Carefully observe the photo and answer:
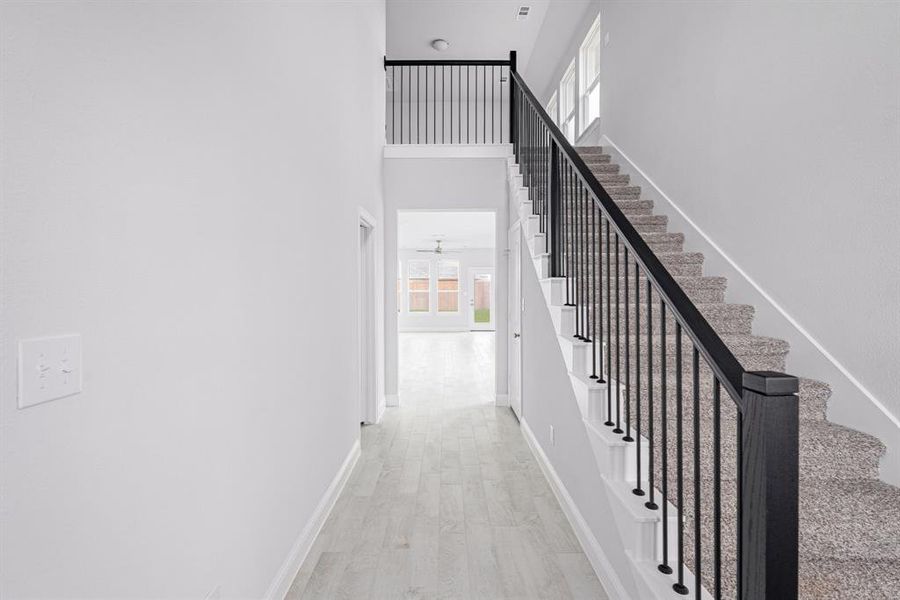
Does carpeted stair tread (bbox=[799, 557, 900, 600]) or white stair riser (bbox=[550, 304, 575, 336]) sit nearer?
carpeted stair tread (bbox=[799, 557, 900, 600])

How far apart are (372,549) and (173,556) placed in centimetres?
Result: 131

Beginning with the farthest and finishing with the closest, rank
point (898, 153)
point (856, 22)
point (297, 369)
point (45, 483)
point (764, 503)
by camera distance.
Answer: point (297, 369), point (856, 22), point (898, 153), point (764, 503), point (45, 483)

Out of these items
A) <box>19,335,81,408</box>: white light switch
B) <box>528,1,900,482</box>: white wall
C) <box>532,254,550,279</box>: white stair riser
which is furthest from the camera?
<box>532,254,550,279</box>: white stair riser

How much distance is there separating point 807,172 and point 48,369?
3001 millimetres

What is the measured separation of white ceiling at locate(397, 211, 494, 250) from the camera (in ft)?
26.9

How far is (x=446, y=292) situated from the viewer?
14.3m

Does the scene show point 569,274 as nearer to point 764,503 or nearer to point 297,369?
point 297,369

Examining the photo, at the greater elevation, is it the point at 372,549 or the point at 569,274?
the point at 569,274

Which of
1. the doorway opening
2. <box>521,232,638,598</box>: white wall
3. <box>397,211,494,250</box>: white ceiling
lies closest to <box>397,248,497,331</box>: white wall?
the doorway opening

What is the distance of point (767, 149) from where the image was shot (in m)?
2.56

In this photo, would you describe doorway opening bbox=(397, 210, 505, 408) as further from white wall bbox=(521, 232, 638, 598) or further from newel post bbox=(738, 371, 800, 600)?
newel post bbox=(738, 371, 800, 600)

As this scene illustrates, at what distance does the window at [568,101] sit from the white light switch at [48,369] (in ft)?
22.6

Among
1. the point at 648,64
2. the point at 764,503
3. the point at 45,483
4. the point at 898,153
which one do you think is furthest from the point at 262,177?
the point at 648,64

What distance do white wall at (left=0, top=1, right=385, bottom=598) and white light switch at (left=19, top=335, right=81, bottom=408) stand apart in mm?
19
